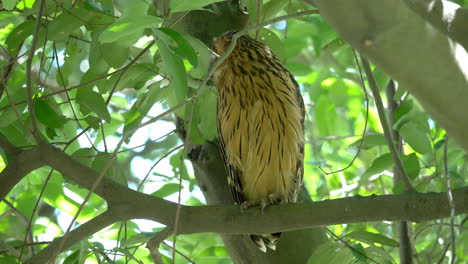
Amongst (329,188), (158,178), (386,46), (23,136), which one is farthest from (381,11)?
(329,188)

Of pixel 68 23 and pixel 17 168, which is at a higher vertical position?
pixel 68 23

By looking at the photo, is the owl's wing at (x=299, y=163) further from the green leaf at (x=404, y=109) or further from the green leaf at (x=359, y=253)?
the green leaf at (x=359, y=253)

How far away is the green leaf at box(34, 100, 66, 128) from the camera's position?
8.14ft

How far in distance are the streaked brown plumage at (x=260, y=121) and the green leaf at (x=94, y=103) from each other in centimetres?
89

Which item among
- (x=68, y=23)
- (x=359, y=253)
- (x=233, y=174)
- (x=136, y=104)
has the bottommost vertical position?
(x=359, y=253)

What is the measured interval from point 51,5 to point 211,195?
1125 millimetres

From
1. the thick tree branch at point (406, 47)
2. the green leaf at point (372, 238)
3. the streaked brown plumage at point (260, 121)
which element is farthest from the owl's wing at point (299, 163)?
the thick tree branch at point (406, 47)

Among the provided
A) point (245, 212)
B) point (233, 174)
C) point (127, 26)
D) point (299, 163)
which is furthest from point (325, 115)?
point (127, 26)

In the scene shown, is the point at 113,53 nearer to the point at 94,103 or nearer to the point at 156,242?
the point at 94,103

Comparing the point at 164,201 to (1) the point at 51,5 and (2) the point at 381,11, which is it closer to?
(1) the point at 51,5

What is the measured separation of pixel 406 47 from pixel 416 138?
5.50 ft

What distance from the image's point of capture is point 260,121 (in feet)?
10.9

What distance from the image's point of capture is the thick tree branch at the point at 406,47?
45.9 inches

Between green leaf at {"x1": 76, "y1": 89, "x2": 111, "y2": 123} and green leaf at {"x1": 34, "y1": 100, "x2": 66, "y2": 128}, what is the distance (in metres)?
0.11
